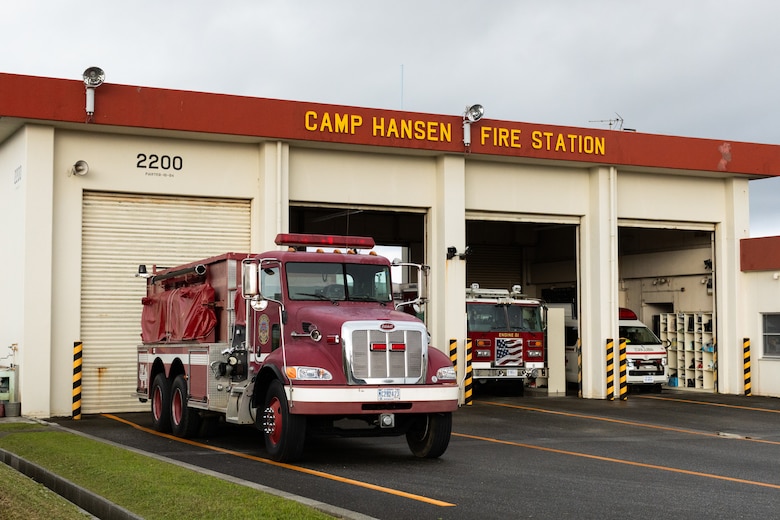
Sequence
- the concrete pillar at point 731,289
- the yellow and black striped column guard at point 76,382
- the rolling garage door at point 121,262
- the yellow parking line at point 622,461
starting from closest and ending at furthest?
the yellow parking line at point 622,461
the yellow and black striped column guard at point 76,382
the rolling garage door at point 121,262
the concrete pillar at point 731,289

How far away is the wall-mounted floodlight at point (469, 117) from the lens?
963 inches

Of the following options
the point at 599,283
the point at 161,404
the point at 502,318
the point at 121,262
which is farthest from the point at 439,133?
the point at 161,404

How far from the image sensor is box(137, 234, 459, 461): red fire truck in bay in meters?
13.1

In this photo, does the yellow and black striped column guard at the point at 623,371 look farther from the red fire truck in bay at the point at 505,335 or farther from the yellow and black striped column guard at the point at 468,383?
the yellow and black striped column guard at the point at 468,383

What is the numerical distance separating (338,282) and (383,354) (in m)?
1.75

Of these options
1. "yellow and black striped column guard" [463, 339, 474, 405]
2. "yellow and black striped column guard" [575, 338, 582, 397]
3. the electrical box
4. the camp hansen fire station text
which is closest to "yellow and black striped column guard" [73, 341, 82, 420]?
the electrical box

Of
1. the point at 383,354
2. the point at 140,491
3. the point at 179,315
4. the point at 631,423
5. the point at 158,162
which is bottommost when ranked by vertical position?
the point at 631,423

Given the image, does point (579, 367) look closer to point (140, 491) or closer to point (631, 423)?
point (631, 423)

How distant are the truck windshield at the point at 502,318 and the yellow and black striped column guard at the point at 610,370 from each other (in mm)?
2581

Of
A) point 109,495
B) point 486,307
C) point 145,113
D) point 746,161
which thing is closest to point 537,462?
point 109,495

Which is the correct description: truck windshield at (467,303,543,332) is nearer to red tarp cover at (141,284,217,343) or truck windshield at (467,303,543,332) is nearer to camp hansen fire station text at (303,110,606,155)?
camp hansen fire station text at (303,110,606,155)

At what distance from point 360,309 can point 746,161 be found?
17642 mm

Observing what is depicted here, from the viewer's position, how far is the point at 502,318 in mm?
27938

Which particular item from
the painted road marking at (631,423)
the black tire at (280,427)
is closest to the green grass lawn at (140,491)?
the black tire at (280,427)
